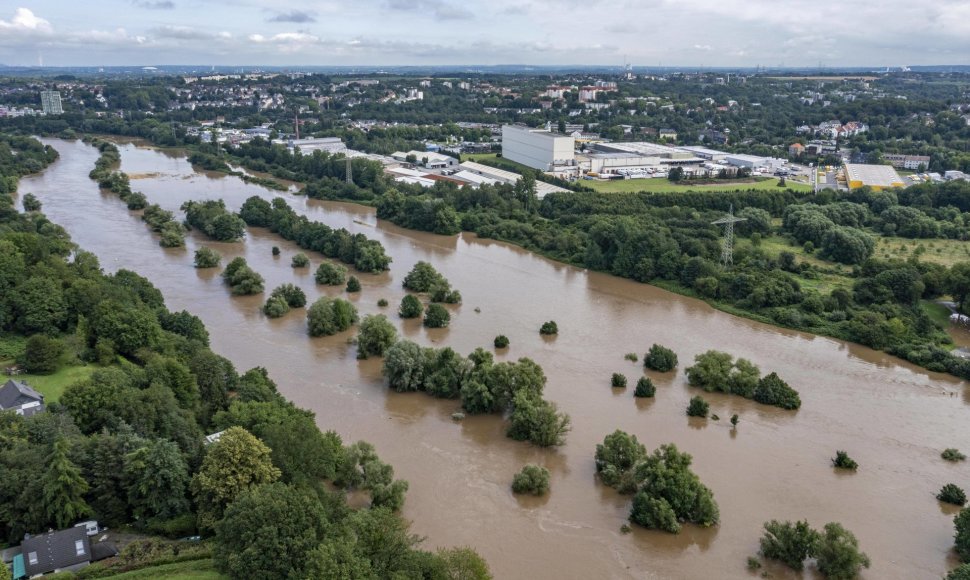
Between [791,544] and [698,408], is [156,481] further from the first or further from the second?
[698,408]

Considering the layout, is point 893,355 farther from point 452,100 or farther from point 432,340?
point 452,100

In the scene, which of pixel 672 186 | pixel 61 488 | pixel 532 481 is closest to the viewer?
pixel 61 488

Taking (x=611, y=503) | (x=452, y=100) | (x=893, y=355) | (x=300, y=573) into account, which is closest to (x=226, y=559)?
(x=300, y=573)

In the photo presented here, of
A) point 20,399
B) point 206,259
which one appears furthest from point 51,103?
point 20,399

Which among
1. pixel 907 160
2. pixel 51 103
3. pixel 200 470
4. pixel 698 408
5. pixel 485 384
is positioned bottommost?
pixel 698 408

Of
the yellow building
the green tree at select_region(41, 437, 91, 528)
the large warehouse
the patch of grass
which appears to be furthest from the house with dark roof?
the yellow building

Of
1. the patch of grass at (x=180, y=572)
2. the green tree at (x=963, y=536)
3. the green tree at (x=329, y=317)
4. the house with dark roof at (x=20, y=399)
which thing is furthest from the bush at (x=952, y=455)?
the house with dark roof at (x=20, y=399)

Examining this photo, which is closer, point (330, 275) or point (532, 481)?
point (532, 481)

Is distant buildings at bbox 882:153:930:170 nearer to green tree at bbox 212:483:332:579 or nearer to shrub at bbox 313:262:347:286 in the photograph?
shrub at bbox 313:262:347:286
